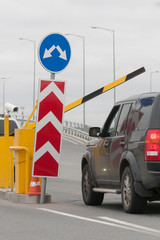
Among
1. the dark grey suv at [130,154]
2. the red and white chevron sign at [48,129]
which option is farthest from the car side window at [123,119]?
the red and white chevron sign at [48,129]

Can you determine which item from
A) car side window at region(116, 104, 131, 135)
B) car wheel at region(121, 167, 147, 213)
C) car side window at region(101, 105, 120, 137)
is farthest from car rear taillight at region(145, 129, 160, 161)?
car side window at region(101, 105, 120, 137)

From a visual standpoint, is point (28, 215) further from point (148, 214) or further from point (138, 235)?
point (138, 235)

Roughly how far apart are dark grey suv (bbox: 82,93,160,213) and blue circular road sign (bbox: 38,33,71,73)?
53.7 inches

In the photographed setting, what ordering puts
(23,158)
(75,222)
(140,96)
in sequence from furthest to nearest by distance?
(23,158) < (140,96) < (75,222)

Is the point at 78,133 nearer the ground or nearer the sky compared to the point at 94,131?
nearer the sky

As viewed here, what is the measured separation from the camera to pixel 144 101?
11.4 m

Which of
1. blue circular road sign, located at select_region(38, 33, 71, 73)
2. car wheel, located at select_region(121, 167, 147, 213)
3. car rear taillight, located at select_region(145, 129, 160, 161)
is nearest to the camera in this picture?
car rear taillight, located at select_region(145, 129, 160, 161)

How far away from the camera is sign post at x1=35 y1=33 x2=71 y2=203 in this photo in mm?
13156

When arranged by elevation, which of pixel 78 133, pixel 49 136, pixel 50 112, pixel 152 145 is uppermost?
pixel 78 133

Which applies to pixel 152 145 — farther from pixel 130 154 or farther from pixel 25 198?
pixel 25 198

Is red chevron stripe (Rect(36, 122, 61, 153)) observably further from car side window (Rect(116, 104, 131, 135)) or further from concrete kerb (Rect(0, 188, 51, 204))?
car side window (Rect(116, 104, 131, 135))

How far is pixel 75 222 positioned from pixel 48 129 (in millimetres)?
3700

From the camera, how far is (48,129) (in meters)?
13.2

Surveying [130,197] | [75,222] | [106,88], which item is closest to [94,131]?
[106,88]
